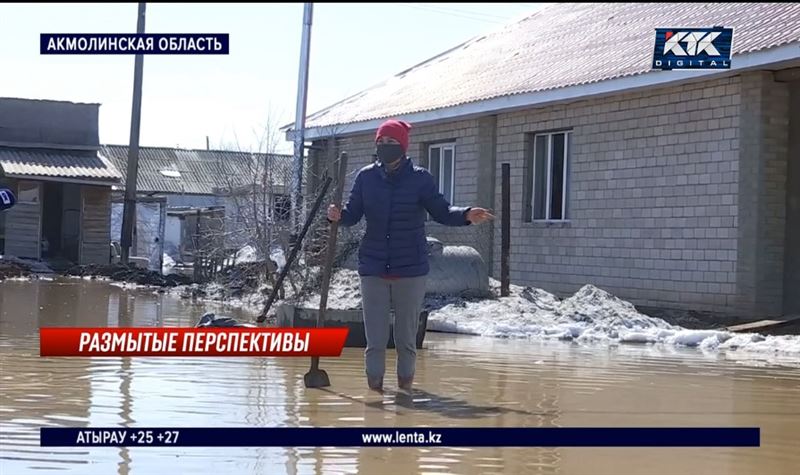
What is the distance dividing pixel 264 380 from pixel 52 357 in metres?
1.93

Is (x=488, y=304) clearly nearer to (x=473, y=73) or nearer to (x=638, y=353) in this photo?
(x=638, y=353)

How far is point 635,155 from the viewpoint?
16.0 metres

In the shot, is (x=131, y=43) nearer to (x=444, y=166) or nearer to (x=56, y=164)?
(x=444, y=166)

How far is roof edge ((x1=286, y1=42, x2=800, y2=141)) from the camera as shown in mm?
13094

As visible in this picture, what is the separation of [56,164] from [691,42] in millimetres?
17044

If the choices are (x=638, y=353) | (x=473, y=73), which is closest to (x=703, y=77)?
(x=638, y=353)

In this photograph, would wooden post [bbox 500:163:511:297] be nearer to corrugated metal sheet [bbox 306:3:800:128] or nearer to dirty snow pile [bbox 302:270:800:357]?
dirty snow pile [bbox 302:270:800:357]

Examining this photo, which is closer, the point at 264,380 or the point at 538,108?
the point at 264,380

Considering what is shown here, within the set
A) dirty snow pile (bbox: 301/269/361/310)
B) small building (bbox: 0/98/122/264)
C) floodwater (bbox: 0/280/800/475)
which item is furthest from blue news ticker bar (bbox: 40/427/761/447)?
small building (bbox: 0/98/122/264)

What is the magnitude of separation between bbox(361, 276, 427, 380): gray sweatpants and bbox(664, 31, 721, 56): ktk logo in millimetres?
8251

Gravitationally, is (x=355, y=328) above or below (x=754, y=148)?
below

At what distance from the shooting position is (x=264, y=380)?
25.7ft

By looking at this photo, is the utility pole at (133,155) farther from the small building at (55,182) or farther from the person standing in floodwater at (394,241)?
the person standing in floodwater at (394,241)

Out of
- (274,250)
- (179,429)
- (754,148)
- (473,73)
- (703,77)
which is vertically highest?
(473,73)
